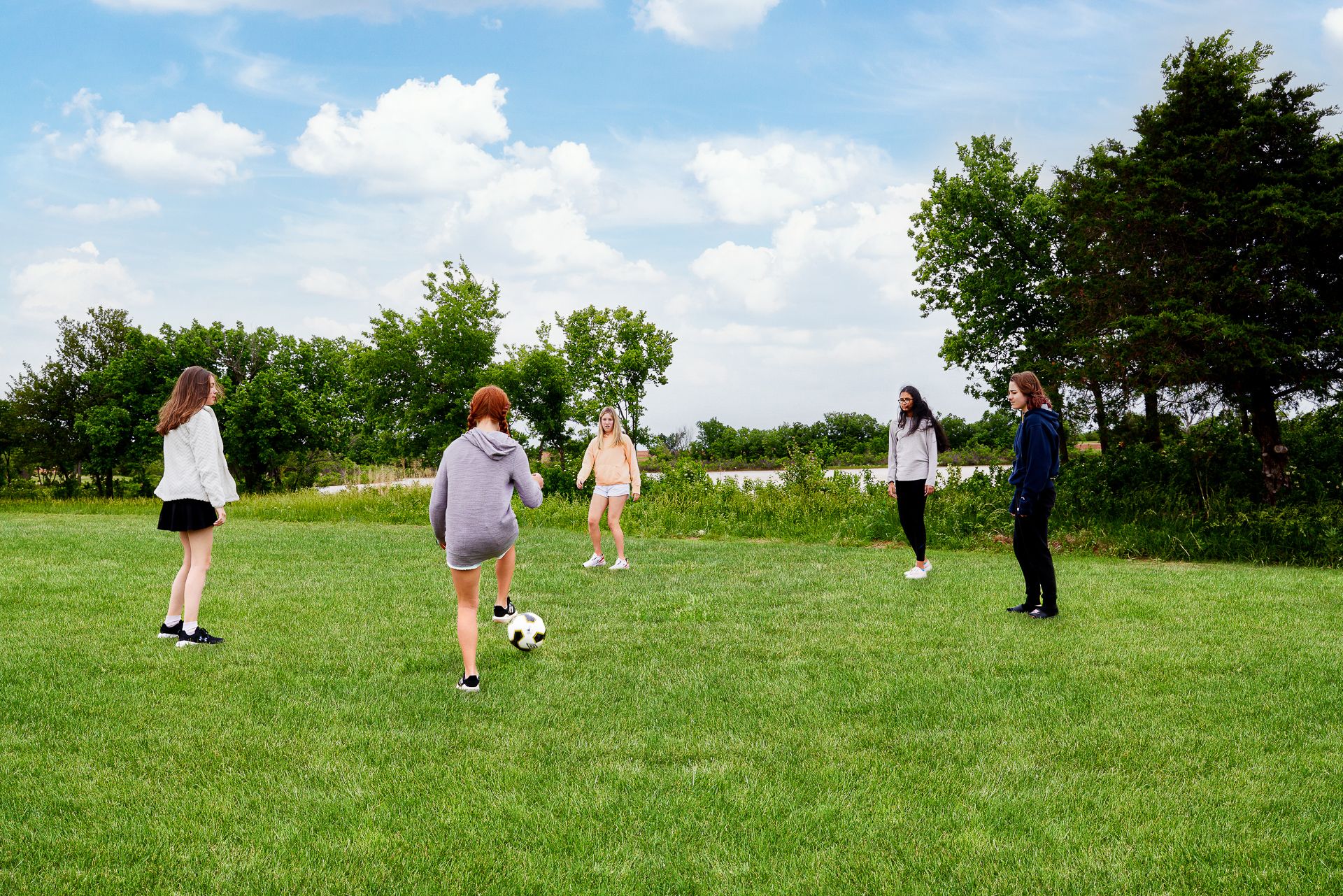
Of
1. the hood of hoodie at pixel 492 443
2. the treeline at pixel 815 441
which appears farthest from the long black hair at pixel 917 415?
the treeline at pixel 815 441

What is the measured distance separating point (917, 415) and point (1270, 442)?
9174 millimetres

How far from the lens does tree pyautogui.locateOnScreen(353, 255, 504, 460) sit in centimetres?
3139

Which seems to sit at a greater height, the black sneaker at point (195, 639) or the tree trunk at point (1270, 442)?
the tree trunk at point (1270, 442)

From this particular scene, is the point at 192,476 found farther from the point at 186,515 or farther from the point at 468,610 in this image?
the point at 468,610

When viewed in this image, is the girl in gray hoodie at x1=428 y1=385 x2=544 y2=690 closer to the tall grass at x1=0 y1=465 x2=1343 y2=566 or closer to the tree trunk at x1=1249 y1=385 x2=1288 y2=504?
the tall grass at x1=0 y1=465 x2=1343 y2=566

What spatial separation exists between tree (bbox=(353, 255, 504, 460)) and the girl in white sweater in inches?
975

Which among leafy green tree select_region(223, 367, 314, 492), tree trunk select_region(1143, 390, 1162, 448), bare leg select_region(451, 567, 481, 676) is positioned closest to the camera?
bare leg select_region(451, 567, 481, 676)

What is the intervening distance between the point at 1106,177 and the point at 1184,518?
751 centimetres

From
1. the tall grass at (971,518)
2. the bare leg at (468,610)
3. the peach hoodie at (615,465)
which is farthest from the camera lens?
the tall grass at (971,518)

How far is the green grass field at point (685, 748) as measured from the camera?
11.0ft

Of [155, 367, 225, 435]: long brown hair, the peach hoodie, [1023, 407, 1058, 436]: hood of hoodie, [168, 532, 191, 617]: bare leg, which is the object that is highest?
[155, 367, 225, 435]: long brown hair

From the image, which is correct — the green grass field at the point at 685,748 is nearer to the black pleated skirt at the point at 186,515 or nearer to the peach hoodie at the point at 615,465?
the black pleated skirt at the point at 186,515

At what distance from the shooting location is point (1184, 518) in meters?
13.8

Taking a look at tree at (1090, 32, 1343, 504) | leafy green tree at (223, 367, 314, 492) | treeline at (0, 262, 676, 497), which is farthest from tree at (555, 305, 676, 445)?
tree at (1090, 32, 1343, 504)
